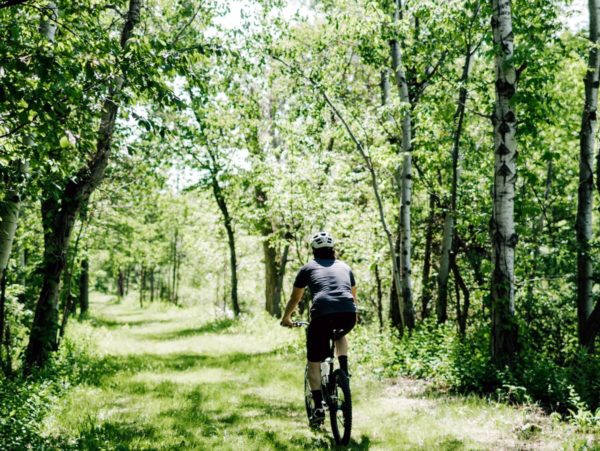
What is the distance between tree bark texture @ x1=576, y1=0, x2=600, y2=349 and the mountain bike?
5.31 meters

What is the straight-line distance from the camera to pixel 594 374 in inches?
268

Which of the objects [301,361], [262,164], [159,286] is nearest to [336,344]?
[301,361]

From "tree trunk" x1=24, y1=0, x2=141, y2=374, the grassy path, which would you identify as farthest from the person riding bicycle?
"tree trunk" x1=24, y1=0, x2=141, y2=374

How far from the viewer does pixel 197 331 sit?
62.4ft

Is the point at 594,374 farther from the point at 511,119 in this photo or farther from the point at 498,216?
the point at 511,119

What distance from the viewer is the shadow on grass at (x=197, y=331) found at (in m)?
17.9

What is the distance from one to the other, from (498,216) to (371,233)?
1083cm

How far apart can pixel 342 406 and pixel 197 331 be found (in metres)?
14.3

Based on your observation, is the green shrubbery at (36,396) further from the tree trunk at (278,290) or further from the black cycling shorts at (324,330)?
the tree trunk at (278,290)

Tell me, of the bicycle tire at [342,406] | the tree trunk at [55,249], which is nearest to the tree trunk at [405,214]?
the bicycle tire at [342,406]

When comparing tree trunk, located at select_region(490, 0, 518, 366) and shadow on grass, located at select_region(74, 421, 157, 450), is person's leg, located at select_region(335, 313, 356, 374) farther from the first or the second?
tree trunk, located at select_region(490, 0, 518, 366)

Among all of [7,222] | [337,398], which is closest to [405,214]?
[337,398]

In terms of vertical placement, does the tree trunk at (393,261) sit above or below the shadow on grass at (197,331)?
above

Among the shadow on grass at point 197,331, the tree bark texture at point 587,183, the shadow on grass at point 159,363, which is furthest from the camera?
the shadow on grass at point 197,331
